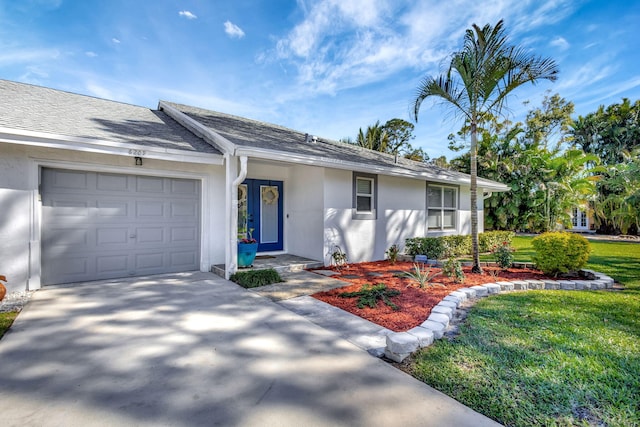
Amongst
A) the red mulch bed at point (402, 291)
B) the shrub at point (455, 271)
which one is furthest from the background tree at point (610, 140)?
the shrub at point (455, 271)

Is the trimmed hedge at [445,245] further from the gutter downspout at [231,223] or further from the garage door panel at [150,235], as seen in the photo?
the garage door panel at [150,235]

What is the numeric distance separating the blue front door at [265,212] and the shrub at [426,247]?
4142 millimetres

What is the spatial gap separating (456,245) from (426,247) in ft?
5.52

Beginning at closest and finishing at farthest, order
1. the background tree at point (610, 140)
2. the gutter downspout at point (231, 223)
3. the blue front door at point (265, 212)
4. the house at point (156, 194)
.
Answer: the house at point (156, 194)
the gutter downspout at point (231, 223)
the blue front door at point (265, 212)
the background tree at point (610, 140)

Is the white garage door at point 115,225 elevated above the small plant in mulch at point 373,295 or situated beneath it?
elevated above

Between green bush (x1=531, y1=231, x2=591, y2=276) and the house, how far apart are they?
388 centimetres

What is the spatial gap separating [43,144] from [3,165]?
3.06ft

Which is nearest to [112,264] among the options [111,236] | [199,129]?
[111,236]

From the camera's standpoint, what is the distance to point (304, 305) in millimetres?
4883

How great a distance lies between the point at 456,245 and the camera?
32.6ft

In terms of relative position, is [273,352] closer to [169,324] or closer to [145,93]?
[169,324]

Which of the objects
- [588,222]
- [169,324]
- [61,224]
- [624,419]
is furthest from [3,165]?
[588,222]

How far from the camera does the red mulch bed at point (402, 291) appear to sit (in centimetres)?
422

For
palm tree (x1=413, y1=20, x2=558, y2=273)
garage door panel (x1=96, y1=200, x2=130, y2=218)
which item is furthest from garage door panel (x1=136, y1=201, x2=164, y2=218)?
palm tree (x1=413, y1=20, x2=558, y2=273)
